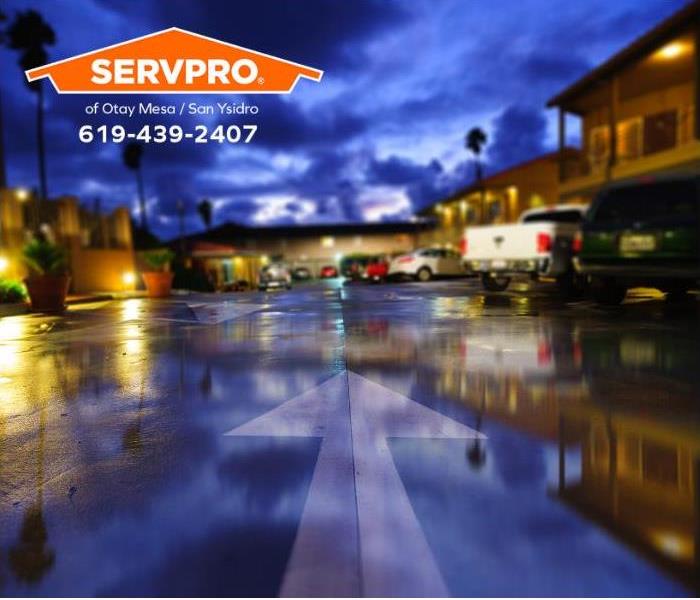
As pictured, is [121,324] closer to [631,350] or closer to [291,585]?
[631,350]

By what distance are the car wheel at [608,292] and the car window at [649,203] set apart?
1.37m

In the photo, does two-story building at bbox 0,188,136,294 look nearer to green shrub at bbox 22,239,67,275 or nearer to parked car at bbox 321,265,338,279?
green shrub at bbox 22,239,67,275

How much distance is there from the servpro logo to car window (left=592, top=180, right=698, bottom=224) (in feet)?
24.0

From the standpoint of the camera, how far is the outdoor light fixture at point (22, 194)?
23.4 metres

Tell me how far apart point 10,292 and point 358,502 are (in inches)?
649

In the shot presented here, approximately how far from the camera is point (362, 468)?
3.69 m

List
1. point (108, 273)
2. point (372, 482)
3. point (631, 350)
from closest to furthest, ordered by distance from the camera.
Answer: point (372, 482) → point (631, 350) → point (108, 273)

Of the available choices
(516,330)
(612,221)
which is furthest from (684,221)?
(516,330)

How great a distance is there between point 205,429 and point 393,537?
216 centimetres

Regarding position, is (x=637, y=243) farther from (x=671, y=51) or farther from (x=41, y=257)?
(x=41, y=257)

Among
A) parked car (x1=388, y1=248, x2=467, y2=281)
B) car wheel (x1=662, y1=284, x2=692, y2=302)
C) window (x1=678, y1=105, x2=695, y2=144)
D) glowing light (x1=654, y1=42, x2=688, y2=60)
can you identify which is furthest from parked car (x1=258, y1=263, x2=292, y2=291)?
car wheel (x1=662, y1=284, x2=692, y2=302)

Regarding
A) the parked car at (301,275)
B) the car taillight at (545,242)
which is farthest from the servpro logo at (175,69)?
the parked car at (301,275)

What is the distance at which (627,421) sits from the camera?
4598 millimetres

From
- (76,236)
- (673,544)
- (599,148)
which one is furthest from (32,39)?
(673,544)
